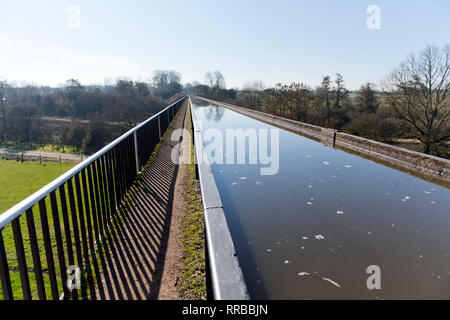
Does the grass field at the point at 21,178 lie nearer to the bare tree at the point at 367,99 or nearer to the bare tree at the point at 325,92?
the bare tree at the point at 325,92

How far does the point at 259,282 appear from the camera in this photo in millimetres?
2266

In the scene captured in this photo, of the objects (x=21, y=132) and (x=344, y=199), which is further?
(x=21, y=132)

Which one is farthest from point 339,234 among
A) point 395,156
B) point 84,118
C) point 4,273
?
point 84,118

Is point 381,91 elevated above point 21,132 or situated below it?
above

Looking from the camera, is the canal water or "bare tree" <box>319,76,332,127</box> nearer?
the canal water

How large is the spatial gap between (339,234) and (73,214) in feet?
8.92

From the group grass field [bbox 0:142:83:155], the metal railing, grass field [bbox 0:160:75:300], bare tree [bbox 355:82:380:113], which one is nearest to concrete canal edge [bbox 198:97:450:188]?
the metal railing

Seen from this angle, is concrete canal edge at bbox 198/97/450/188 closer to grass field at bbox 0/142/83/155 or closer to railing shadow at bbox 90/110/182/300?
railing shadow at bbox 90/110/182/300

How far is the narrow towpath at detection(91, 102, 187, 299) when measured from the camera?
221 cm

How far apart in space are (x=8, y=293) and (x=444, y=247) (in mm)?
3754

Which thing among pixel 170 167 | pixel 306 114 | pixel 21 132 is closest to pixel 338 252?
pixel 170 167

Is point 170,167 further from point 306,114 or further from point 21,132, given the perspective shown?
point 21,132

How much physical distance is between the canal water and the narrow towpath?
712mm

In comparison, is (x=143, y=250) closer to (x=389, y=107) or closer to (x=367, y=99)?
(x=389, y=107)
